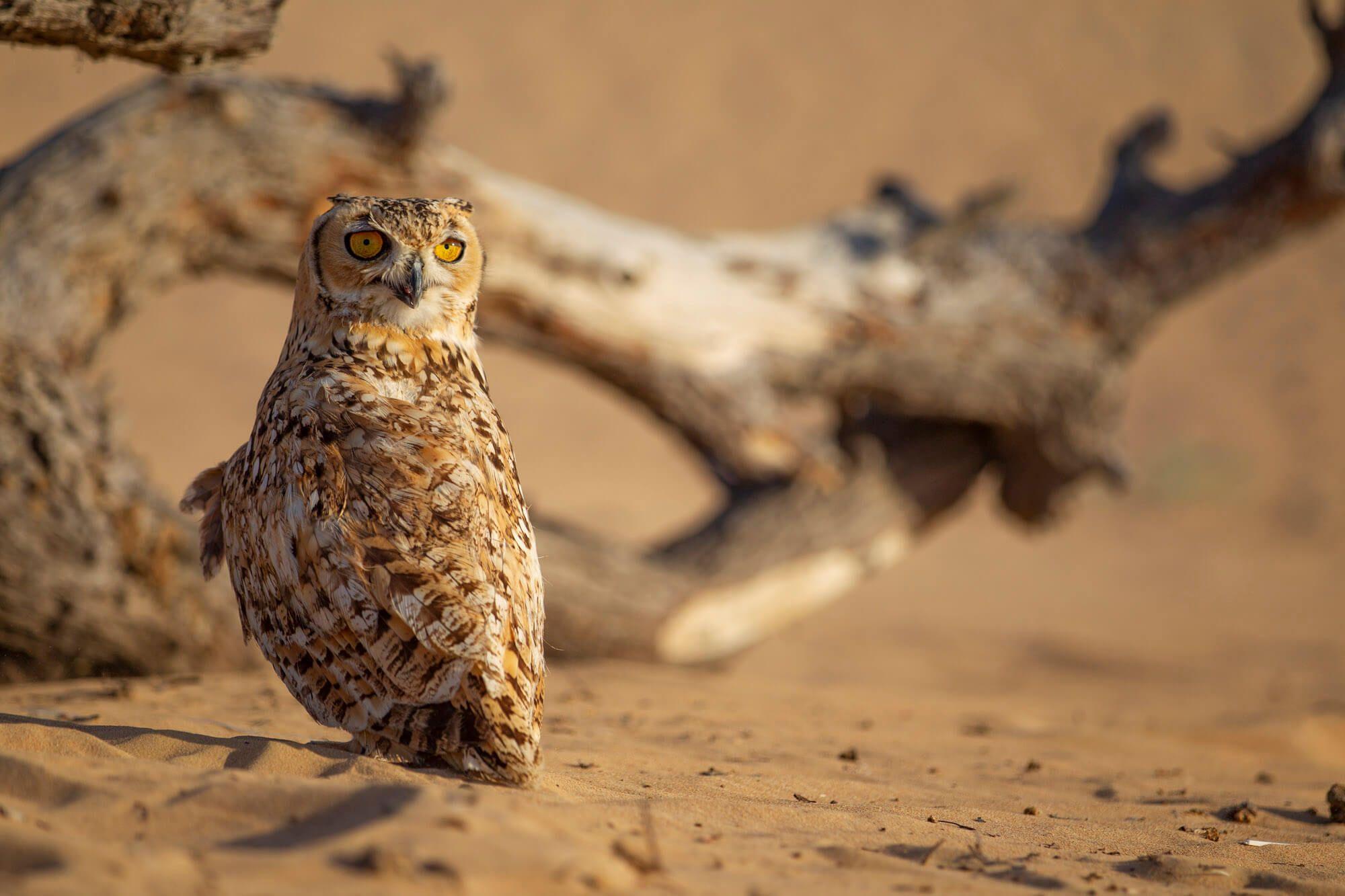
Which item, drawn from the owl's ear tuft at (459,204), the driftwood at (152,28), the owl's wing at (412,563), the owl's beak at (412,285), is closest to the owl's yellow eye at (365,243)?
the owl's beak at (412,285)

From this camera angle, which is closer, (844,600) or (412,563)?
(412,563)

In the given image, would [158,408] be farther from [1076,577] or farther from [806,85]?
[806,85]

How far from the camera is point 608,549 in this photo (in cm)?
718

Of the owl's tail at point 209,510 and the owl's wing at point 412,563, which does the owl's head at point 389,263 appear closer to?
the owl's wing at point 412,563

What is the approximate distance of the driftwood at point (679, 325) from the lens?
548 centimetres

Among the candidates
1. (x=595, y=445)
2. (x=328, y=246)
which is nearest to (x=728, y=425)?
(x=328, y=246)

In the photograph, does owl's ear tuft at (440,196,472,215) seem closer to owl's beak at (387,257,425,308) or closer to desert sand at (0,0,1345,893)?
owl's beak at (387,257,425,308)

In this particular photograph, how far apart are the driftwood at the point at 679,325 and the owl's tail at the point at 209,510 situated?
A: 78.1 inches

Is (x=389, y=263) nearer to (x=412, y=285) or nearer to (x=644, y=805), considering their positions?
(x=412, y=285)

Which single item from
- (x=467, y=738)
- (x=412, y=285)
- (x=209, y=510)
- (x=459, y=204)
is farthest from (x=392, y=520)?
(x=459, y=204)

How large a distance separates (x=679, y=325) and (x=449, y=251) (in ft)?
13.3

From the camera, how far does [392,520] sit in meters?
2.97

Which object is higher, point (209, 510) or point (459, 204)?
point (459, 204)

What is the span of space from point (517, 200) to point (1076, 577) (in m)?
11.8
